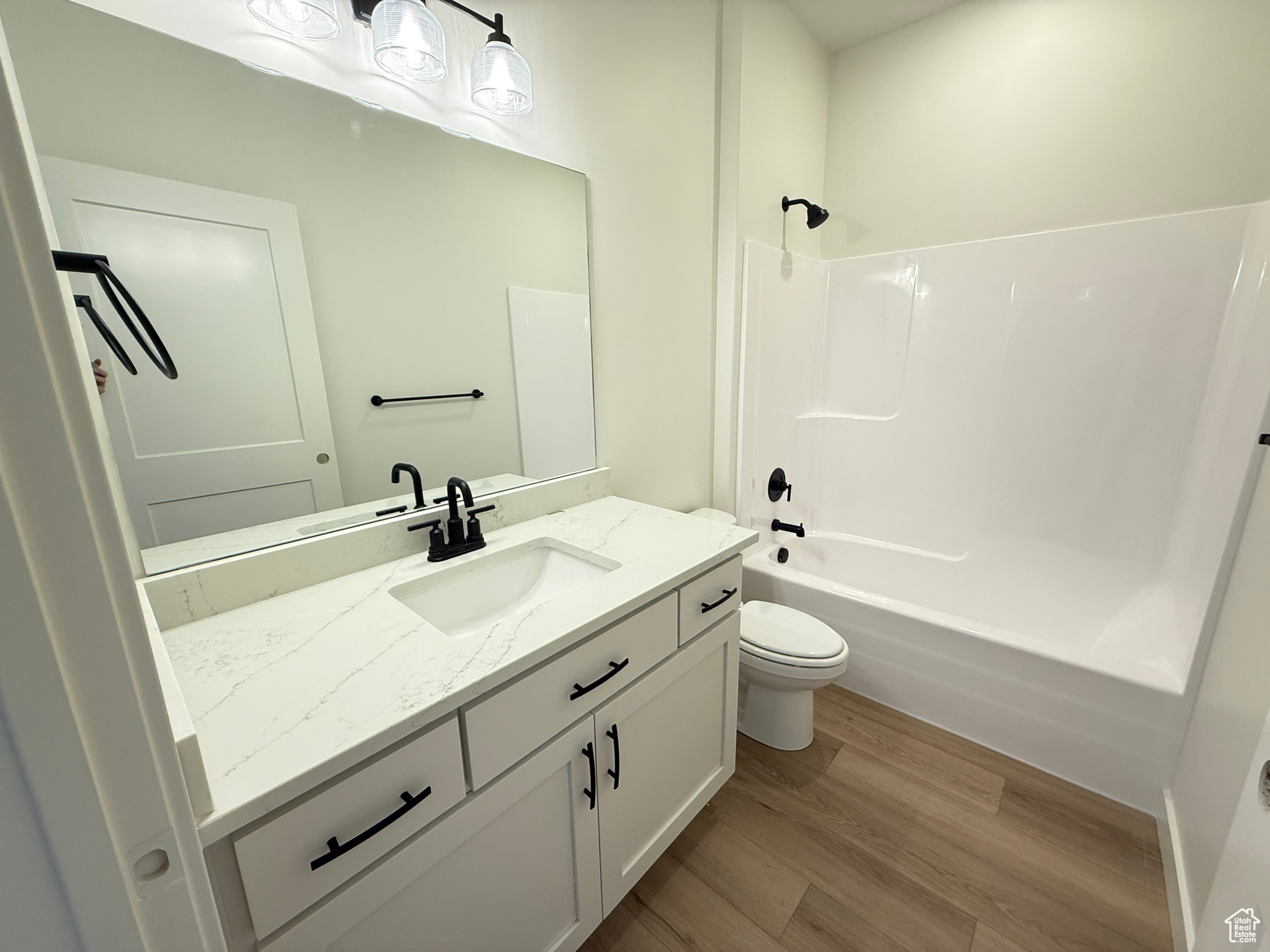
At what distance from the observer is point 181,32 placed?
841 millimetres

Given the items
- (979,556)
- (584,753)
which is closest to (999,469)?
(979,556)

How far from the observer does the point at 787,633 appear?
5.41 ft

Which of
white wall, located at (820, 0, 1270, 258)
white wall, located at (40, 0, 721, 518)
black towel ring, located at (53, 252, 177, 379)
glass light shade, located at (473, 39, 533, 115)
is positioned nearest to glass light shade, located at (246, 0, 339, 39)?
white wall, located at (40, 0, 721, 518)

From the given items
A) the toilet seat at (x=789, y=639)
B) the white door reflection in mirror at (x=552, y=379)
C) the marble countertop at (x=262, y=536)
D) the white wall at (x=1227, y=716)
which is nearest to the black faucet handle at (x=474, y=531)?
the marble countertop at (x=262, y=536)

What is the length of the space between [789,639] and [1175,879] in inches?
40.3

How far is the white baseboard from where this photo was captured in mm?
1105

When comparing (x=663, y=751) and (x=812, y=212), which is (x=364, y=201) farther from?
(x=812, y=212)

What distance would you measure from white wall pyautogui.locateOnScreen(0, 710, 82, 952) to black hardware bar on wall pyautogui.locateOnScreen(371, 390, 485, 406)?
0.95 m

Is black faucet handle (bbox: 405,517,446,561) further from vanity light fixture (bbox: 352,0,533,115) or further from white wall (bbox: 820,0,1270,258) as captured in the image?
white wall (bbox: 820,0,1270,258)

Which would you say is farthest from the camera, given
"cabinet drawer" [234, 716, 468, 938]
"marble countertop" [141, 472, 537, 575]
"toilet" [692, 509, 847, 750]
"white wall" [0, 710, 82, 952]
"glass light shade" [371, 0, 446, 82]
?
"toilet" [692, 509, 847, 750]

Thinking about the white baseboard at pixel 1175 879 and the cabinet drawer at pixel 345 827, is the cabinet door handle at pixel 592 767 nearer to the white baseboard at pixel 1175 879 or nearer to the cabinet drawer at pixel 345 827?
the cabinet drawer at pixel 345 827

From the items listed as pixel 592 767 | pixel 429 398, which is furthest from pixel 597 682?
pixel 429 398

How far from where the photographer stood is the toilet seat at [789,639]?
4.97 feet

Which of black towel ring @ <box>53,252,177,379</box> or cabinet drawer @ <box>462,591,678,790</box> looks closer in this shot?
black towel ring @ <box>53,252,177,379</box>
